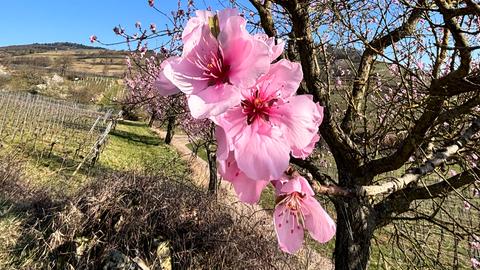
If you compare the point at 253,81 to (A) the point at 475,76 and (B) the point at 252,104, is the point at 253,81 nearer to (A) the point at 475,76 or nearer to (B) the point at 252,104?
(B) the point at 252,104

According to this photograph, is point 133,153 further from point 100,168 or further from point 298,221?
point 298,221

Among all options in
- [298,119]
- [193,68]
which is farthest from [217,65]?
[298,119]

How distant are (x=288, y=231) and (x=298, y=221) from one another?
30 millimetres

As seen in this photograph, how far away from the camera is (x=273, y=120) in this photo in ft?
2.09

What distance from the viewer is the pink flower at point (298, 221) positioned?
29.9 inches

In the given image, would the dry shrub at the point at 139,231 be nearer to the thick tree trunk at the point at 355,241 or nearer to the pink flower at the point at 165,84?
the thick tree trunk at the point at 355,241

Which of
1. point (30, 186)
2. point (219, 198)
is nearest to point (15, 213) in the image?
point (30, 186)

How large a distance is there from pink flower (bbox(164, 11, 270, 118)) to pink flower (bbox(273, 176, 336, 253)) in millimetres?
265

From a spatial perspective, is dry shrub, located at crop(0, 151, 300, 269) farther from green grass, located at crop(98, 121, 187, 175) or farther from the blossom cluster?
green grass, located at crop(98, 121, 187, 175)

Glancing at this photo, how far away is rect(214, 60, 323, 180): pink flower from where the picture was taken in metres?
0.58

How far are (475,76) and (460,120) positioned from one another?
58.1 inches

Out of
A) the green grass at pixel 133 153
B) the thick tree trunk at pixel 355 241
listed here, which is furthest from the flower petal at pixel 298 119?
the green grass at pixel 133 153

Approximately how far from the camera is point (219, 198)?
611 centimetres

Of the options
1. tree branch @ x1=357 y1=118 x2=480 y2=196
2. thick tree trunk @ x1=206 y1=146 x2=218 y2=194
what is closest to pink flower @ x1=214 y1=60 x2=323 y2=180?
tree branch @ x1=357 y1=118 x2=480 y2=196
